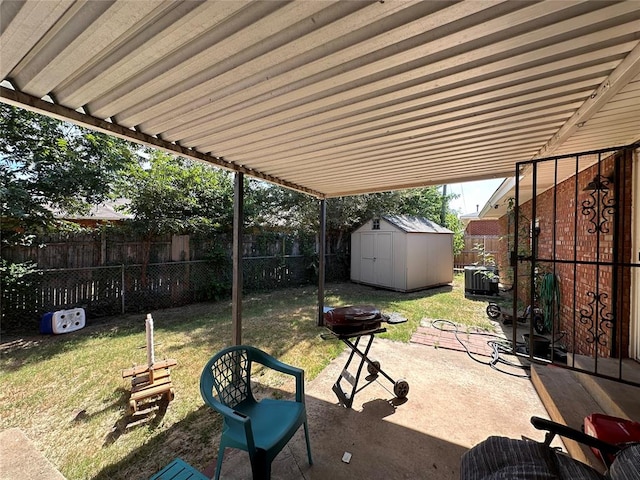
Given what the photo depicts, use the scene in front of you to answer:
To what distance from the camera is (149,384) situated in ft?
8.77

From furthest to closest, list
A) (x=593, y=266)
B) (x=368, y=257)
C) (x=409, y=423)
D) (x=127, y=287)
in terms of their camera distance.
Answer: (x=368, y=257)
(x=127, y=287)
(x=593, y=266)
(x=409, y=423)

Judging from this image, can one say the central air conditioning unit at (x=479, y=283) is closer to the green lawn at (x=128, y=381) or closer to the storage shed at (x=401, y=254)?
the green lawn at (x=128, y=381)

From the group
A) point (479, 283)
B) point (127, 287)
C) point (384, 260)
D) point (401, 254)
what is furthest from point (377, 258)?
point (127, 287)

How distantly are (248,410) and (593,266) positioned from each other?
13.9ft

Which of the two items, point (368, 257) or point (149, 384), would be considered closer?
point (149, 384)

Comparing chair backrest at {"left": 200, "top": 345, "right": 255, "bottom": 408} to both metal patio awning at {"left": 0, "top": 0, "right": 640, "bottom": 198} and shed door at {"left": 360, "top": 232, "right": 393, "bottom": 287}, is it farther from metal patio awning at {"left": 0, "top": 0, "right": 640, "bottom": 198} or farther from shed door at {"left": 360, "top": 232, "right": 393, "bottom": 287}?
shed door at {"left": 360, "top": 232, "right": 393, "bottom": 287}

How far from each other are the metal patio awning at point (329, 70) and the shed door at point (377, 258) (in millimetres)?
6318

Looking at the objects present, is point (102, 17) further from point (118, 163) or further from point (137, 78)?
point (118, 163)

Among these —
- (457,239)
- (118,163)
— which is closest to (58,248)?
(118,163)

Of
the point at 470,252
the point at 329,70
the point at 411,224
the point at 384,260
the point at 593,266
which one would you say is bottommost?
the point at 384,260

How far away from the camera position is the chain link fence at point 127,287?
15.3 feet

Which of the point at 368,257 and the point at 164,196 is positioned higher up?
the point at 164,196

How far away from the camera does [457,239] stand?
13.3m

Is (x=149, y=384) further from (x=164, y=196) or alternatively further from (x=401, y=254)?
(x=401, y=254)
